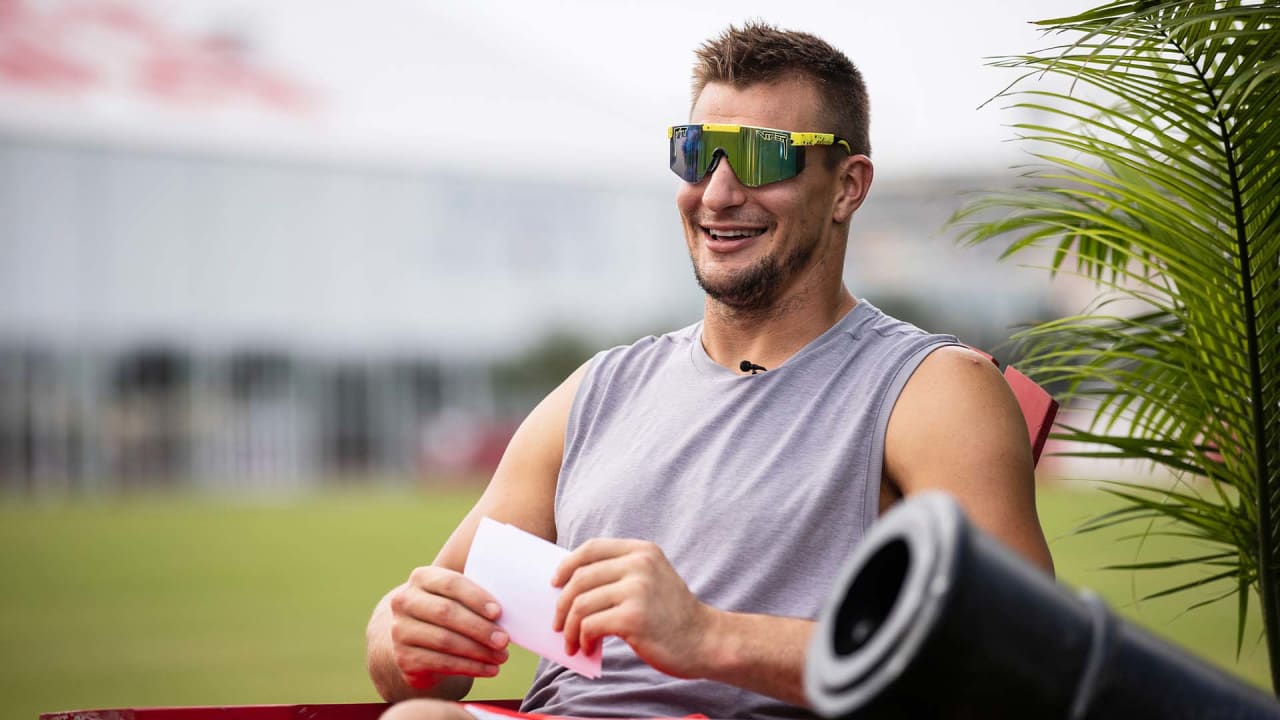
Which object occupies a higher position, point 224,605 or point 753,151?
point 753,151

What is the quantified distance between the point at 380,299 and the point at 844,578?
35.7 m

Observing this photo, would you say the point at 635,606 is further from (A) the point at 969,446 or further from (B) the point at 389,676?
(B) the point at 389,676

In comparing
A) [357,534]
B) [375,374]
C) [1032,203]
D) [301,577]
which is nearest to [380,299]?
[375,374]

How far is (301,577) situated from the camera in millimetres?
14789

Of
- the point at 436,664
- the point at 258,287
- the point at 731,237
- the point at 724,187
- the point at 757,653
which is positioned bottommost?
the point at 258,287

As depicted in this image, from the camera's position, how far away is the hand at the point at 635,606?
1.83m

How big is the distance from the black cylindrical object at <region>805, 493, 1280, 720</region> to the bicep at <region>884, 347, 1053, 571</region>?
98 centimetres

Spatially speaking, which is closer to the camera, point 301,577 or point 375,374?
point 301,577

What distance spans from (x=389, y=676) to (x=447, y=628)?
0.37 metres

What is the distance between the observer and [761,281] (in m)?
2.61

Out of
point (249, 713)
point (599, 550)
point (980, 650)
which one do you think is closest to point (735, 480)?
point (599, 550)

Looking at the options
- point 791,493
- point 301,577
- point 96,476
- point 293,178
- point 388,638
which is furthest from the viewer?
point 293,178

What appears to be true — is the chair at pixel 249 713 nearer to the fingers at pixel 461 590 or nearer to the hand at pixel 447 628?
the hand at pixel 447 628

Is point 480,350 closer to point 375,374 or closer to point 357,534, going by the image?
point 375,374
